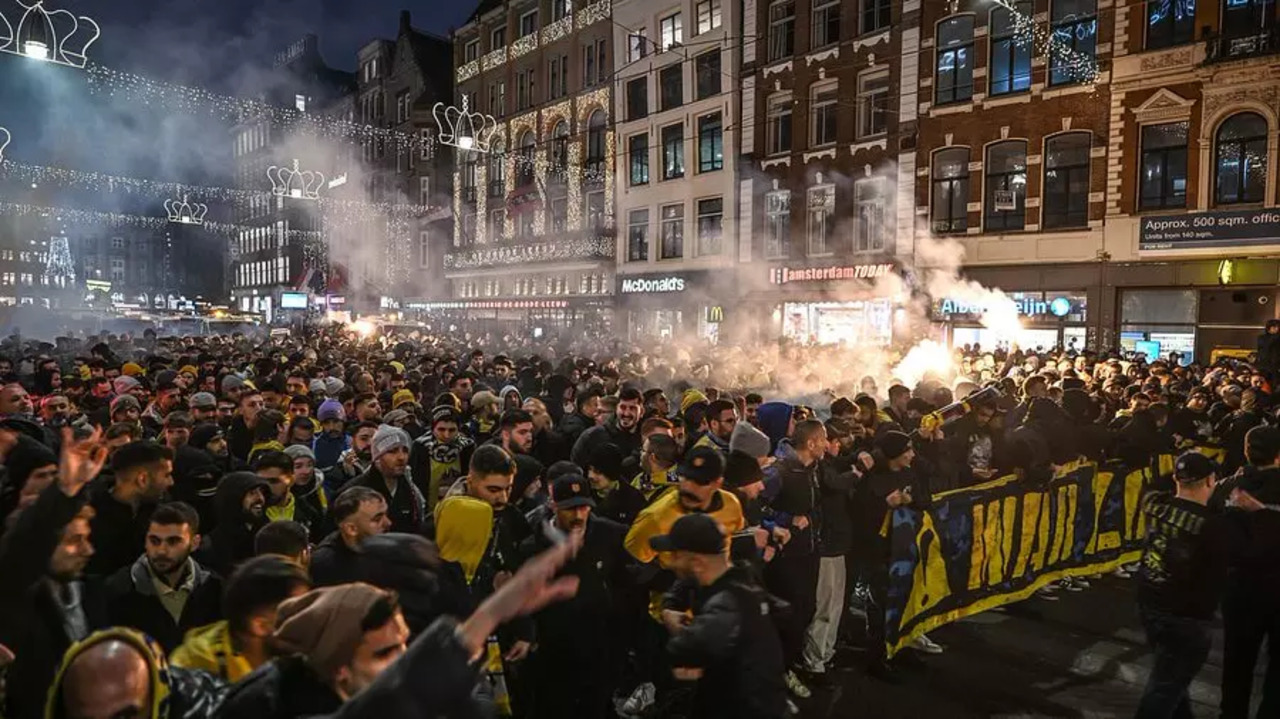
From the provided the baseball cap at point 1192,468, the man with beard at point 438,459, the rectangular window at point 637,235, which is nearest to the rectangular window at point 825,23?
the rectangular window at point 637,235

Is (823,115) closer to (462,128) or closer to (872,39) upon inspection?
(872,39)

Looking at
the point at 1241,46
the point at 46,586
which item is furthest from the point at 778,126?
the point at 46,586

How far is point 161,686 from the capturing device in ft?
7.89

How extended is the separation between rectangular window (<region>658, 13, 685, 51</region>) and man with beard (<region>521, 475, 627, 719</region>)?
30419 mm

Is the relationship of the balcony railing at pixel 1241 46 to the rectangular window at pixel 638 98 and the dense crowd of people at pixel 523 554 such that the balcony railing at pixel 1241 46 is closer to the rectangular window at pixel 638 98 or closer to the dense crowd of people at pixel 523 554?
the dense crowd of people at pixel 523 554

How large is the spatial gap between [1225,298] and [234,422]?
69.6ft

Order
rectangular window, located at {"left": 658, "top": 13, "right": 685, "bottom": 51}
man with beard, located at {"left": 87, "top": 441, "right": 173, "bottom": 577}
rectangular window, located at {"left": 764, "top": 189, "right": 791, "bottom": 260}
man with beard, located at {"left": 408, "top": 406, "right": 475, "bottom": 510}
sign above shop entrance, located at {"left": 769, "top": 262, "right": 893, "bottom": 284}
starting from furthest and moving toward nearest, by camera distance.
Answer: rectangular window, located at {"left": 658, "top": 13, "right": 685, "bottom": 51}
rectangular window, located at {"left": 764, "top": 189, "right": 791, "bottom": 260}
sign above shop entrance, located at {"left": 769, "top": 262, "right": 893, "bottom": 284}
man with beard, located at {"left": 408, "top": 406, "right": 475, "bottom": 510}
man with beard, located at {"left": 87, "top": 441, "right": 173, "bottom": 577}

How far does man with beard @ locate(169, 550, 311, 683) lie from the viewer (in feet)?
9.27

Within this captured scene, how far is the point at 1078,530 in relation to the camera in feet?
26.2

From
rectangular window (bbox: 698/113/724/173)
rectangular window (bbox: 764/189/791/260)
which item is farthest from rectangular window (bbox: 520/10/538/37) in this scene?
rectangular window (bbox: 764/189/791/260)

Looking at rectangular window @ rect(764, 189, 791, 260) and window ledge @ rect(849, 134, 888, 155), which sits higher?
window ledge @ rect(849, 134, 888, 155)

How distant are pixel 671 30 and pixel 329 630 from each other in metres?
33.8

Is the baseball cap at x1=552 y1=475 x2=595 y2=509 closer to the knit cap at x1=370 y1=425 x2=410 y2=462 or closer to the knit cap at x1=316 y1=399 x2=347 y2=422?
the knit cap at x1=370 y1=425 x2=410 y2=462

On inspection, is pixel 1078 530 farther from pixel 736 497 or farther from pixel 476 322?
pixel 476 322
